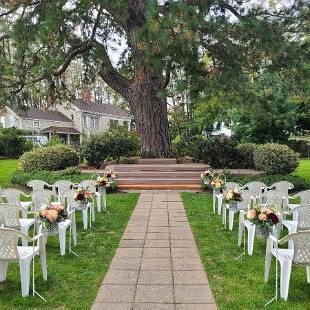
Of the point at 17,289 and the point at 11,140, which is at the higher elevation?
the point at 11,140

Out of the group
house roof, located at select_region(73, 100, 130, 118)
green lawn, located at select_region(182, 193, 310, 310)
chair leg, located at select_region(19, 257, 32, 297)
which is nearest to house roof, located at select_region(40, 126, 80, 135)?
house roof, located at select_region(73, 100, 130, 118)

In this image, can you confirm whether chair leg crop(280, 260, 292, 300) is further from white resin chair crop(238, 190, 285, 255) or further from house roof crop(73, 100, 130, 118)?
house roof crop(73, 100, 130, 118)

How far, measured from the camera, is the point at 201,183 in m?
12.1

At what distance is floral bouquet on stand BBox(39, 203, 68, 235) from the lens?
16.0 feet

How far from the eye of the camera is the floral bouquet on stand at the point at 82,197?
6.60 metres

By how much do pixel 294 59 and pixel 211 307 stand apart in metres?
6.64

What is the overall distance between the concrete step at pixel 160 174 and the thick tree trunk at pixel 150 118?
1.69 metres

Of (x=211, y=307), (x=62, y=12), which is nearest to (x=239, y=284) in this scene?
(x=211, y=307)

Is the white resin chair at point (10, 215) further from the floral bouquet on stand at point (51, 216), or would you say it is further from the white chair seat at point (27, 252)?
the white chair seat at point (27, 252)

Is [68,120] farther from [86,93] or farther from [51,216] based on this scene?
[51,216]

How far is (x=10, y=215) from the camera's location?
17.9ft

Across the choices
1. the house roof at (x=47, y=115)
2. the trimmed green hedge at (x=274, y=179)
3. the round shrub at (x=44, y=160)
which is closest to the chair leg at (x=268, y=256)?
the trimmed green hedge at (x=274, y=179)

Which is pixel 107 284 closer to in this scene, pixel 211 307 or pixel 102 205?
pixel 211 307

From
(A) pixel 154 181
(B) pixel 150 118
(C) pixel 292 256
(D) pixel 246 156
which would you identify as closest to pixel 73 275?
(C) pixel 292 256
